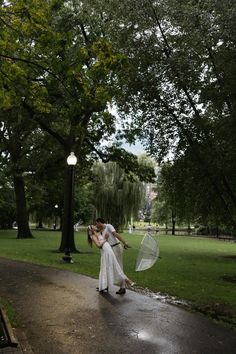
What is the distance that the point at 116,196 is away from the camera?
4522 cm

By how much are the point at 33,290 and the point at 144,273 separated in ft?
16.2

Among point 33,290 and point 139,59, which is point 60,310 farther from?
point 139,59

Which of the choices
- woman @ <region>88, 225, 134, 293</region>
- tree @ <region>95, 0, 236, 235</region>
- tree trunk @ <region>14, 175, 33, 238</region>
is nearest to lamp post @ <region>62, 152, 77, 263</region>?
tree @ <region>95, 0, 236, 235</region>

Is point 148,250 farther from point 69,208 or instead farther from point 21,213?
point 21,213

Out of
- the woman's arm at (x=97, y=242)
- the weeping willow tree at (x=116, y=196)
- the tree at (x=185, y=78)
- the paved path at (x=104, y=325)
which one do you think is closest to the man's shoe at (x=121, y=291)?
the paved path at (x=104, y=325)

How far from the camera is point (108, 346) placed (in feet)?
21.2

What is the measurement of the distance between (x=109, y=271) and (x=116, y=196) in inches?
1364

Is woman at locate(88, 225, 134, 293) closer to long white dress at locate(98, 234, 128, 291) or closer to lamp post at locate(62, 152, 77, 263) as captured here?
long white dress at locate(98, 234, 128, 291)

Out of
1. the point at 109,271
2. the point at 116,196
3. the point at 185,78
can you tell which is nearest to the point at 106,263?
the point at 109,271

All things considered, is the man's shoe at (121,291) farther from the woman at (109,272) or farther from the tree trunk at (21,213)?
the tree trunk at (21,213)

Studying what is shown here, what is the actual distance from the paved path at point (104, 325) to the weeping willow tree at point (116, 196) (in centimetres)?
3375

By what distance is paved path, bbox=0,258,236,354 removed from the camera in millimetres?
6453

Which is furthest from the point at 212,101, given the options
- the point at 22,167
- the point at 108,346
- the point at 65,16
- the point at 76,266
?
the point at 22,167

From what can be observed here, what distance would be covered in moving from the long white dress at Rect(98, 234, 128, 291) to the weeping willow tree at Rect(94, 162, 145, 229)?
34.2m
